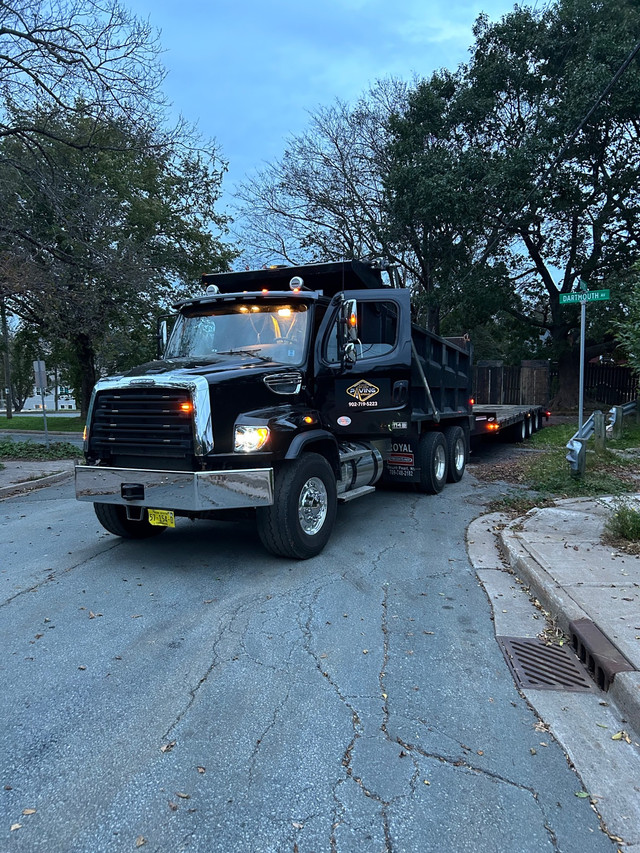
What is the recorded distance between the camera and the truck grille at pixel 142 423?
17.4 ft

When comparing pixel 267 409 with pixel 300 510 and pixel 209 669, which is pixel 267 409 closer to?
pixel 300 510

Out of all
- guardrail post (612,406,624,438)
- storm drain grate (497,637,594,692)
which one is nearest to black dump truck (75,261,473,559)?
→ storm drain grate (497,637,594,692)

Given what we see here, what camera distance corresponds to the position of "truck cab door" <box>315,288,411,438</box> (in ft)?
22.0

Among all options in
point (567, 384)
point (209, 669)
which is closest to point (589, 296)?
point (209, 669)

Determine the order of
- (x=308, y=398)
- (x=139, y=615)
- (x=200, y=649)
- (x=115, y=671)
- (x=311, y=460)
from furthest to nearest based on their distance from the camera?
1. (x=308, y=398)
2. (x=311, y=460)
3. (x=139, y=615)
4. (x=200, y=649)
5. (x=115, y=671)

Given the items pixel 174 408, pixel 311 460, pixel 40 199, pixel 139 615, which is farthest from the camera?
pixel 40 199

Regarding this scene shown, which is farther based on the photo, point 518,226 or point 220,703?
point 518,226

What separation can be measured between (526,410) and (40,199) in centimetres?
1395

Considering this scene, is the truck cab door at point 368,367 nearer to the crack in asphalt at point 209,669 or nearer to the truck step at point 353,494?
the truck step at point 353,494

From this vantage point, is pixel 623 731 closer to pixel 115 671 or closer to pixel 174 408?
pixel 115 671

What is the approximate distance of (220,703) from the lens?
3287 mm

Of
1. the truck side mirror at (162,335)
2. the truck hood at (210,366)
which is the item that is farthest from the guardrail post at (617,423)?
the truck side mirror at (162,335)

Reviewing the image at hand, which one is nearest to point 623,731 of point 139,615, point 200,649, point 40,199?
point 200,649

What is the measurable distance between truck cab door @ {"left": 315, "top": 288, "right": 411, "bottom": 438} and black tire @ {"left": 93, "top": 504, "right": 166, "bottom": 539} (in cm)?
244
